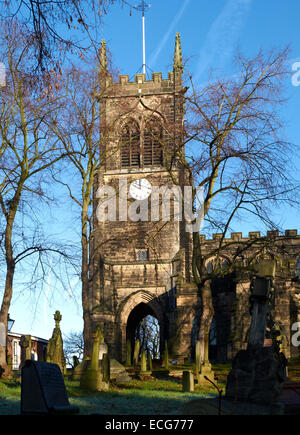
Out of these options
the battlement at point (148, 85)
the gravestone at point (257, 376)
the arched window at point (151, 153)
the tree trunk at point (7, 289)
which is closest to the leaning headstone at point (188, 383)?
the gravestone at point (257, 376)

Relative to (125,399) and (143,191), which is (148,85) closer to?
(143,191)

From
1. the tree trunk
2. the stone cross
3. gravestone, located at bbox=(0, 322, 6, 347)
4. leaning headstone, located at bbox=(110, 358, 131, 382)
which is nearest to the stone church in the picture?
the stone cross

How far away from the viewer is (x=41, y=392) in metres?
8.95

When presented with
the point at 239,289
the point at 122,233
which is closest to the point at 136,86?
the point at 122,233

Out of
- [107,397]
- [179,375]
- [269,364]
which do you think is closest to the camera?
[269,364]

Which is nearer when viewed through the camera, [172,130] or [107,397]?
[107,397]

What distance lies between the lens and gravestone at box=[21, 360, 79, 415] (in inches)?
351

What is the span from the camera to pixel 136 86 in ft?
135

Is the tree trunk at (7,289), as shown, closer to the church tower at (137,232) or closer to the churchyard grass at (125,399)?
the churchyard grass at (125,399)

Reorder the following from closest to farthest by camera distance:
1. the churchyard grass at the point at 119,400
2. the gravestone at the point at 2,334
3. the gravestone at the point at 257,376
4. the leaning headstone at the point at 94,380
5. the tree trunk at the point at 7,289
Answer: the gravestone at the point at 257,376, the churchyard grass at the point at 119,400, the leaning headstone at the point at 94,380, the gravestone at the point at 2,334, the tree trunk at the point at 7,289

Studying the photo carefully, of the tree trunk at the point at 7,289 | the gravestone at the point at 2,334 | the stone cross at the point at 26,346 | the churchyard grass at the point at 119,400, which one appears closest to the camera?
the churchyard grass at the point at 119,400

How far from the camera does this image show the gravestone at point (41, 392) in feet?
29.2

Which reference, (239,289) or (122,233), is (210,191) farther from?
(122,233)
